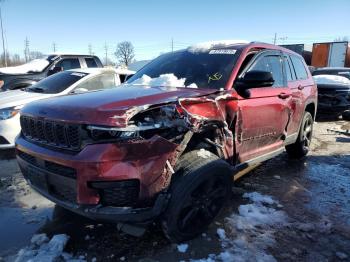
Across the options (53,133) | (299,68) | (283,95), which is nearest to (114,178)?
(53,133)

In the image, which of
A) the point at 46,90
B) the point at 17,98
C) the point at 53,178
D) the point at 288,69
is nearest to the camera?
the point at 53,178

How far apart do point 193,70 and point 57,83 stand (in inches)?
165

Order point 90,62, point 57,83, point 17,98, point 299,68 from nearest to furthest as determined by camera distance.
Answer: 1. point 299,68
2. point 17,98
3. point 57,83
4. point 90,62

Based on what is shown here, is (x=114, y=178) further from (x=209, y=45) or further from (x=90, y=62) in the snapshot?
(x=90, y=62)

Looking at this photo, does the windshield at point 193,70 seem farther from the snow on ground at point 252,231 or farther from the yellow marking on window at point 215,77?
the snow on ground at point 252,231

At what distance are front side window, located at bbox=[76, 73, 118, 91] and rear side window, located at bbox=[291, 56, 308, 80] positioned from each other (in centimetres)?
384

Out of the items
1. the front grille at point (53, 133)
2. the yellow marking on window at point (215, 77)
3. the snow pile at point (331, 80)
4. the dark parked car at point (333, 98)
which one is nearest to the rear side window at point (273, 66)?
the yellow marking on window at point (215, 77)

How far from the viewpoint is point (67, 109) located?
304 centimetres

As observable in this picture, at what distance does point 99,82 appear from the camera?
7805mm

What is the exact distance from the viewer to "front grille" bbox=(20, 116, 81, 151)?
9.53 ft

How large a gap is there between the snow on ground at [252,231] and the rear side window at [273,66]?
162cm

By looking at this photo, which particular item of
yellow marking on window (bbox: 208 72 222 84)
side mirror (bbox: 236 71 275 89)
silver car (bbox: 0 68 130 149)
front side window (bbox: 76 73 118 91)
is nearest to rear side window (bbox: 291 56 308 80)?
side mirror (bbox: 236 71 275 89)

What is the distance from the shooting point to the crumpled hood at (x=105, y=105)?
2822 mm

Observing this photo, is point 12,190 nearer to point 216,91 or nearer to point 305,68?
point 216,91
